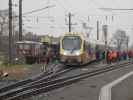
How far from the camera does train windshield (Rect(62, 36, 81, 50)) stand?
39.6m

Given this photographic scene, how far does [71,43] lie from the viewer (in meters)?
39.8

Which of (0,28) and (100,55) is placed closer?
(100,55)

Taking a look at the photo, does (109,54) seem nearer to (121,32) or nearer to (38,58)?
(38,58)

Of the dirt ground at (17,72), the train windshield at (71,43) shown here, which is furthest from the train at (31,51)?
the dirt ground at (17,72)

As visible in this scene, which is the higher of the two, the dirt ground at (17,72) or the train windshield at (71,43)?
the train windshield at (71,43)

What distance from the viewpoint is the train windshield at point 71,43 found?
39.6m

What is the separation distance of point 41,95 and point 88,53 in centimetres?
2620

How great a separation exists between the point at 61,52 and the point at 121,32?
99853 mm

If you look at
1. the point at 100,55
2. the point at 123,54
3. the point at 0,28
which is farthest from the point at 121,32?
the point at 100,55

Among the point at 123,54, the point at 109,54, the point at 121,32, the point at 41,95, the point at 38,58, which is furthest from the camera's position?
the point at 121,32

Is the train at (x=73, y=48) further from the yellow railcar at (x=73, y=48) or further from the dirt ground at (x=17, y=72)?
the dirt ground at (x=17, y=72)

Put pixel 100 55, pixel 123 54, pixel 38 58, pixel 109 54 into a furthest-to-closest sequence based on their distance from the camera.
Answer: pixel 123 54 < pixel 100 55 < pixel 38 58 < pixel 109 54

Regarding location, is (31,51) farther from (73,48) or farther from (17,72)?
(17,72)

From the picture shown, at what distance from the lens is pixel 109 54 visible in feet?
146
